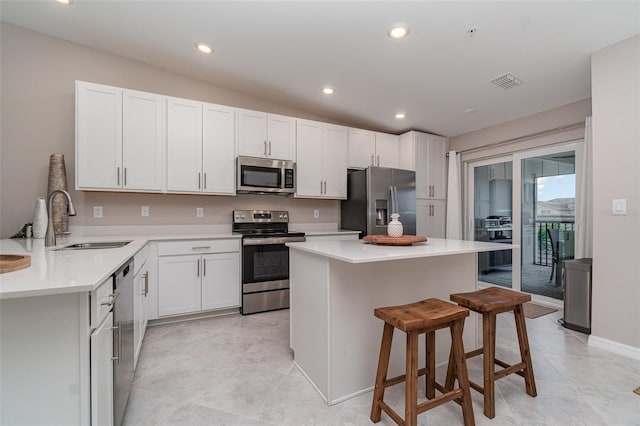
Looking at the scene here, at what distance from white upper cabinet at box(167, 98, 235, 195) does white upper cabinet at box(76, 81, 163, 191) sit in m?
0.14

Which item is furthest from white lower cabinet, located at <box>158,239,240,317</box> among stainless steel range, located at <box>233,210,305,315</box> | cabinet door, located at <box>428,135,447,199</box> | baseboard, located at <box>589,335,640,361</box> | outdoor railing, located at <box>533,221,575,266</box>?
outdoor railing, located at <box>533,221,575,266</box>

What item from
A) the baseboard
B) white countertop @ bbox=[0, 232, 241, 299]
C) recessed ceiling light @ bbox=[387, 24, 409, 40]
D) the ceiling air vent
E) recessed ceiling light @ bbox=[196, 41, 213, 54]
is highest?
recessed ceiling light @ bbox=[196, 41, 213, 54]

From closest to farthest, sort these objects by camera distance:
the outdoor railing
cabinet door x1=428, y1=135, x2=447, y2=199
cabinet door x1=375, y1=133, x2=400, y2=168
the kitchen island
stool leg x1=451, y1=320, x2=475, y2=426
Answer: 1. stool leg x1=451, y1=320, x2=475, y2=426
2. the kitchen island
3. the outdoor railing
4. cabinet door x1=375, y1=133, x2=400, y2=168
5. cabinet door x1=428, y1=135, x2=447, y2=199

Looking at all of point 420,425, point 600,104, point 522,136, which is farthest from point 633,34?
point 420,425

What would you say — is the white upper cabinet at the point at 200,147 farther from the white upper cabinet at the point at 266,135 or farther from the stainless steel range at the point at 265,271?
the stainless steel range at the point at 265,271

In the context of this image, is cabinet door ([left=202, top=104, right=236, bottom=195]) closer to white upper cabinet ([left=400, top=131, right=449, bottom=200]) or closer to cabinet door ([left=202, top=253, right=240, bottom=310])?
cabinet door ([left=202, top=253, right=240, bottom=310])

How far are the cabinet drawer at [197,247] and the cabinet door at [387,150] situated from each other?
249cm

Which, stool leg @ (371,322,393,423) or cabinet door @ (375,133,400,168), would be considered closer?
stool leg @ (371,322,393,423)

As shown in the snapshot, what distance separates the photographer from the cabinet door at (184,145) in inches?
123

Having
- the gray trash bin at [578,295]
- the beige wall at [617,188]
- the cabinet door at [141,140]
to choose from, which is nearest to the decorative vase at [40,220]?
the cabinet door at [141,140]

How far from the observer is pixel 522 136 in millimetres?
3887

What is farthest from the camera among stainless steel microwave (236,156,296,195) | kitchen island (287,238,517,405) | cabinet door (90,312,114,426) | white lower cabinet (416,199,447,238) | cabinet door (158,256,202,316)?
white lower cabinet (416,199,447,238)

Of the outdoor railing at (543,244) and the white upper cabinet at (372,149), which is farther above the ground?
the white upper cabinet at (372,149)

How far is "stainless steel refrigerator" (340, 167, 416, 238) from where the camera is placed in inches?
153
